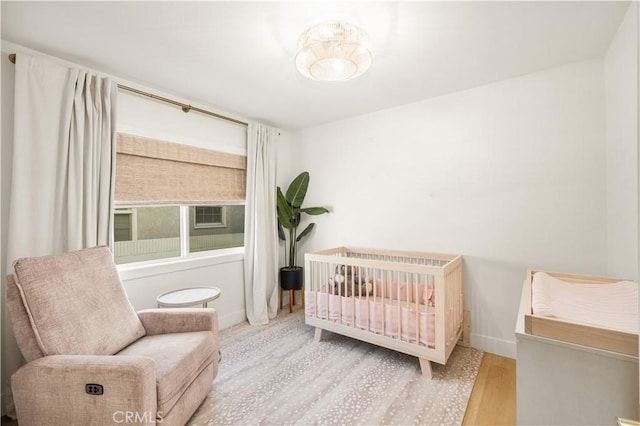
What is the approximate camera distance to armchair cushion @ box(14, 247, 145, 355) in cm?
138

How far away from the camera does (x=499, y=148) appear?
2.30 metres

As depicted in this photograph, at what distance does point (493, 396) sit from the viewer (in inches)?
71.1

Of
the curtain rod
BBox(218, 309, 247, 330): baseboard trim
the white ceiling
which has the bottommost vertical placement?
BBox(218, 309, 247, 330): baseboard trim

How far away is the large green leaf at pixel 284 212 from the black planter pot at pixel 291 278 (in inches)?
21.4

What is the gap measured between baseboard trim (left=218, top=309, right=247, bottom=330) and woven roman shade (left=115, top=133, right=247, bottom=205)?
1.21 m

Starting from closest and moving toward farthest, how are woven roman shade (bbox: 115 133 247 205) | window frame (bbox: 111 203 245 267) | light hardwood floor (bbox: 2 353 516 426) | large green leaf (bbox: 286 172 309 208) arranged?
light hardwood floor (bbox: 2 353 516 426) < woven roman shade (bbox: 115 133 247 205) < window frame (bbox: 111 203 245 267) < large green leaf (bbox: 286 172 309 208)

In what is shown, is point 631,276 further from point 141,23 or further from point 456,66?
point 141,23

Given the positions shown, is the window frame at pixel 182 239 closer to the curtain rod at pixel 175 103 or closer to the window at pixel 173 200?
the window at pixel 173 200

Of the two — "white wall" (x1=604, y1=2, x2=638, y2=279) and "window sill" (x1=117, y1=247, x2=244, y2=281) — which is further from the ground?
"white wall" (x1=604, y1=2, x2=638, y2=279)

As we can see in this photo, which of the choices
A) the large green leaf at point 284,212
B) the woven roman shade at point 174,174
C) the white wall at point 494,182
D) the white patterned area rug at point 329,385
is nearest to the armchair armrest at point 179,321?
the white patterned area rug at point 329,385

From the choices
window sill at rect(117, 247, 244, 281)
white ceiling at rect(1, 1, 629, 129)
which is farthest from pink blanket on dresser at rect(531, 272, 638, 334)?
window sill at rect(117, 247, 244, 281)

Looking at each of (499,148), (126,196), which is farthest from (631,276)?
(126,196)

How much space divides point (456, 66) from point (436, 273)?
1533mm

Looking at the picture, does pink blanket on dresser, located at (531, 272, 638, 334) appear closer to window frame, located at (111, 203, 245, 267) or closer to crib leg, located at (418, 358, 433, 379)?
crib leg, located at (418, 358, 433, 379)
